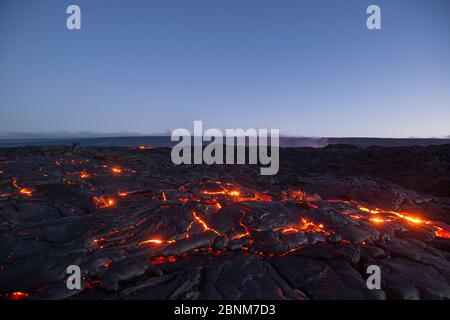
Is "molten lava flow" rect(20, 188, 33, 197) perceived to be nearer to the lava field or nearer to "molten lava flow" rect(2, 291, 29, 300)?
the lava field

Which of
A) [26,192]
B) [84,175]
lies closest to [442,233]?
[26,192]

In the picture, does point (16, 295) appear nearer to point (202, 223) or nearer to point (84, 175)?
point (202, 223)

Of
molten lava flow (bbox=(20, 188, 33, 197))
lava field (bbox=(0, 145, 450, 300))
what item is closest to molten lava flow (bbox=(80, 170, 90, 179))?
lava field (bbox=(0, 145, 450, 300))

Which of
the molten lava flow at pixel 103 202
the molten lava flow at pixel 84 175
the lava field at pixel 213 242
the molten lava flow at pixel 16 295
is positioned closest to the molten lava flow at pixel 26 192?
the lava field at pixel 213 242
